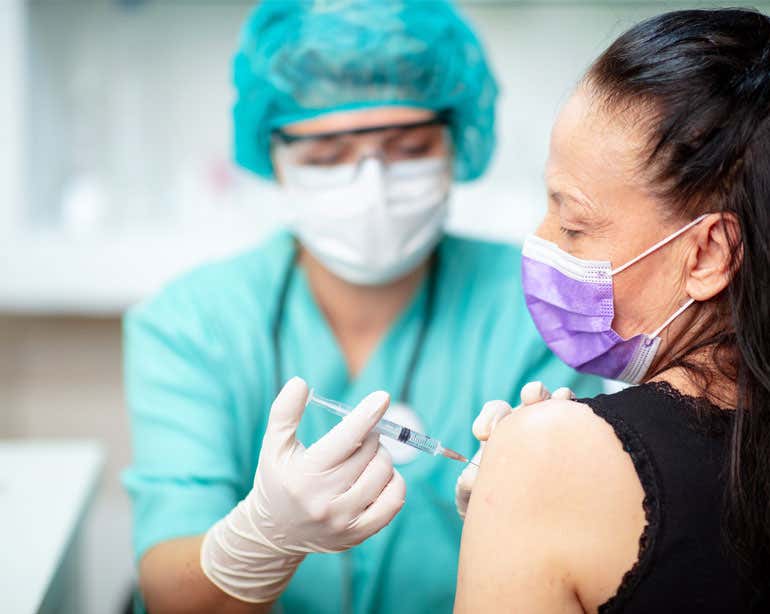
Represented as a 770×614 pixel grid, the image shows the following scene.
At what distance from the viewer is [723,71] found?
2.70 feet

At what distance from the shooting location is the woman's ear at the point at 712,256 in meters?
0.83

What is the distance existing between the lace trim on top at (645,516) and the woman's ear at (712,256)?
0.62 feet

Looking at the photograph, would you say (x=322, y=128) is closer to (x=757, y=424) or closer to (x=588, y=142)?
(x=588, y=142)

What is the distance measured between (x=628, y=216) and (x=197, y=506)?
2.42ft

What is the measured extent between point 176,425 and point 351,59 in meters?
0.63

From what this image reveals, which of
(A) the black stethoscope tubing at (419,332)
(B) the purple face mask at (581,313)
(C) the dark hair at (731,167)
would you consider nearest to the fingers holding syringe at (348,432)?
(B) the purple face mask at (581,313)

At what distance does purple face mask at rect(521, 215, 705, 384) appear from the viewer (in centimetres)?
91

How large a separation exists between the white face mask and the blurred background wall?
930 millimetres

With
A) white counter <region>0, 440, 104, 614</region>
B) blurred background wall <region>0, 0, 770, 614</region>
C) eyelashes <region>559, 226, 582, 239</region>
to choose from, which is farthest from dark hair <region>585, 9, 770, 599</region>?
blurred background wall <region>0, 0, 770, 614</region>

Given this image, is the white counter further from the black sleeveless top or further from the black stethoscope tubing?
the black sleeveless top

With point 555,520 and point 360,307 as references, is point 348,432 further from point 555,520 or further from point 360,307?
point 360,307

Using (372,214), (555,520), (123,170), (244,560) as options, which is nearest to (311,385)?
(372,214)

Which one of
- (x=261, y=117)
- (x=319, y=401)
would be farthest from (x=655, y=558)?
(x=261, y=117)

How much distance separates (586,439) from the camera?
77 centimetres
